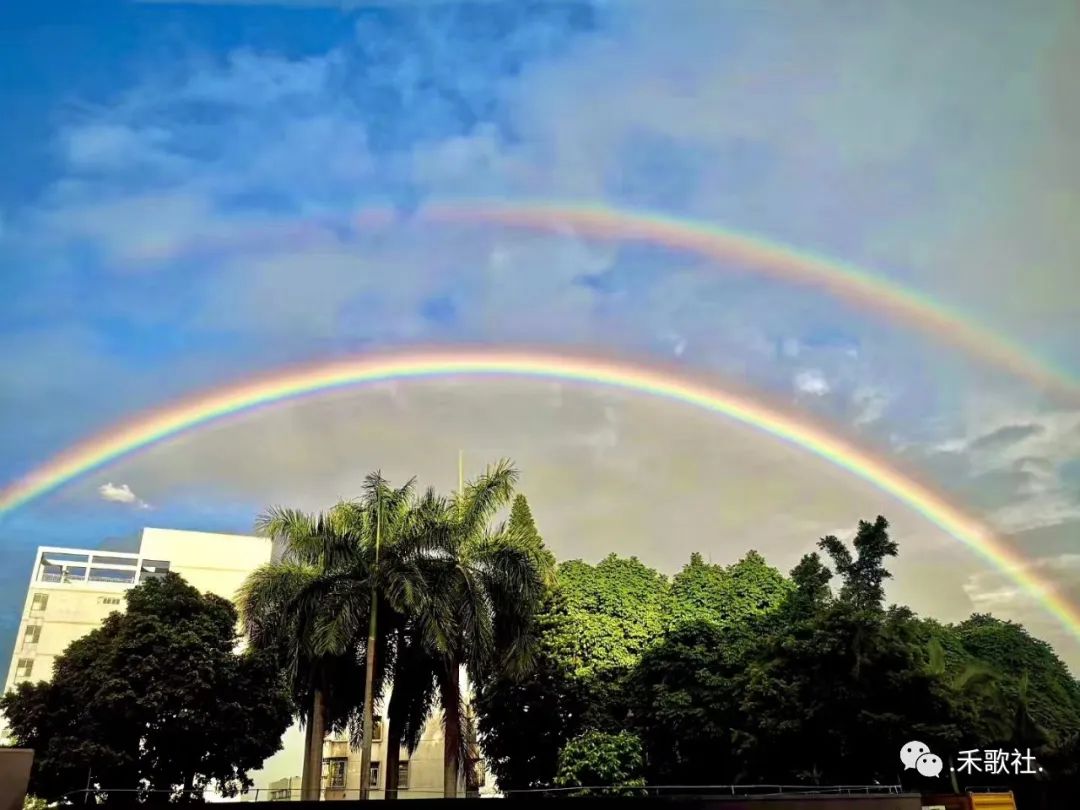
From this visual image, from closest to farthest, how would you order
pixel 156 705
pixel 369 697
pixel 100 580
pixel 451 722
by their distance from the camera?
pixel 156 705, pixel 369 697, pixel 451 722, pixel 100 580

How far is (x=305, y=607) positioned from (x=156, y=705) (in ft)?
13.5

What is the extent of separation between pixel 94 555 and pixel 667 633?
132 feet

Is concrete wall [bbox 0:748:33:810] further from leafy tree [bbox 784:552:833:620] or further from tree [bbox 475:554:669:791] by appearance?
leafy tree [bbox 784:552:833:620]

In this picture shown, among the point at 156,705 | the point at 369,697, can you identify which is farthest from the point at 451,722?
the point at 156,705

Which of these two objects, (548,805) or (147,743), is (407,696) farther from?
(548,805)

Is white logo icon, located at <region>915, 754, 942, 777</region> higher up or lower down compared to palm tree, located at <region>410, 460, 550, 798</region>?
lower down

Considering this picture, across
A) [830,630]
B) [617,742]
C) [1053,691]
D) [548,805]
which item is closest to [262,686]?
[617,742]

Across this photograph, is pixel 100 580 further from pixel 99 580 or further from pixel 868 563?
pixel 868 563

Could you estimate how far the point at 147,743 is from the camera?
20641mm

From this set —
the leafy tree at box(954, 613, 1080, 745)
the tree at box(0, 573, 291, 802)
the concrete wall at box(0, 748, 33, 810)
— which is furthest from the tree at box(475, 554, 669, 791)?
the concrete wall at box(0, 748, 33, 810)

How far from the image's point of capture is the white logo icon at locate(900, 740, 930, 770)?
20734 mm

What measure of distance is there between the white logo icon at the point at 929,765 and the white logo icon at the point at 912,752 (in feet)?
0.39

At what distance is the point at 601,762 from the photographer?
71.0 ft

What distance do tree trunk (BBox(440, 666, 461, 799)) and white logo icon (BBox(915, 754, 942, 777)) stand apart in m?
12.0
